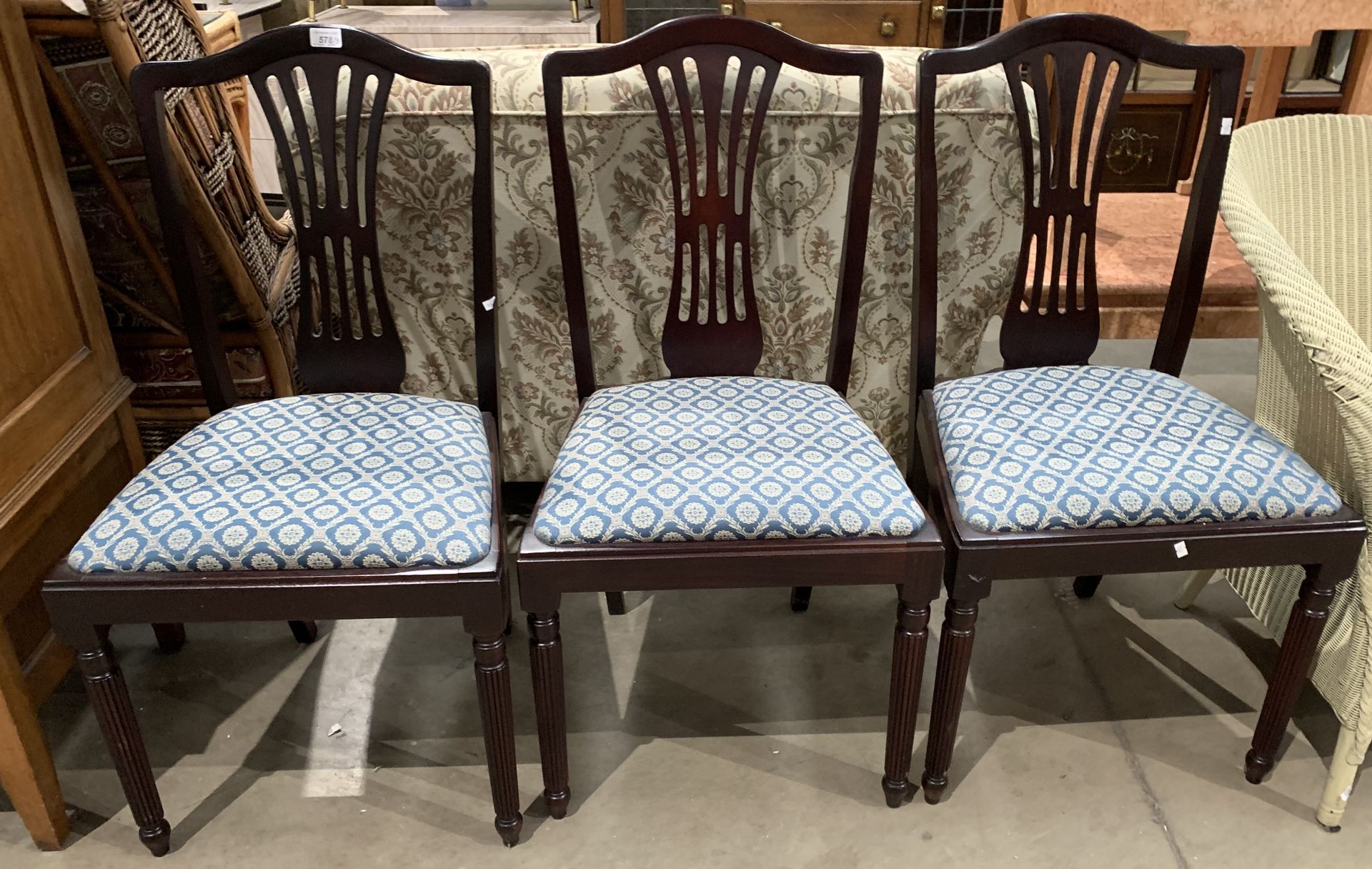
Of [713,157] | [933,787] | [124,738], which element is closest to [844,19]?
[713,157]

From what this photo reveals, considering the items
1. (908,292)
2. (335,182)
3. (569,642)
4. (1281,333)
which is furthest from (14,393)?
(1281,333)

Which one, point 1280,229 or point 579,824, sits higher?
point 1280,229

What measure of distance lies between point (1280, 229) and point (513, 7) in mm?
3005

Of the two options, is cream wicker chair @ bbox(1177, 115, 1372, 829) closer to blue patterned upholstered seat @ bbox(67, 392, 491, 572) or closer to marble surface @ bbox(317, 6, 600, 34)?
blue patterned upholstered seat @ bbox(67, 392, 491, 572)

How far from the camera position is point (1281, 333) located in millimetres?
1434

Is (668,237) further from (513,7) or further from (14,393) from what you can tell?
(513,7)

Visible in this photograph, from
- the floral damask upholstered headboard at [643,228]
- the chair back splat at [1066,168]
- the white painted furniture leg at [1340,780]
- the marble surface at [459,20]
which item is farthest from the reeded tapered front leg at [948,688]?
the marble surface at [459,20]

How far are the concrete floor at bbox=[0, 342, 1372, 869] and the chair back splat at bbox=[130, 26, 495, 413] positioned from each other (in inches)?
19.8

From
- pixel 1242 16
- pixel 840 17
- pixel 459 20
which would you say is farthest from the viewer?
pixel 459 20

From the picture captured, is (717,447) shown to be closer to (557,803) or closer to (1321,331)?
(557,803)

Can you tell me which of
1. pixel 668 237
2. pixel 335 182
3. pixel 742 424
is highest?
pixel 335 182

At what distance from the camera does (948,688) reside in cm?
135

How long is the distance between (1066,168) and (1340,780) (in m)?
0.93

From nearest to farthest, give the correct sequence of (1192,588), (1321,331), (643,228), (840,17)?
1. (1321,331)
2. (643,228)
3. (1192,588)
4. (840,17)
